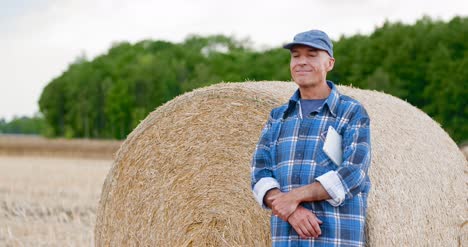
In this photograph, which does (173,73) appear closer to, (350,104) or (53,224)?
(53,224)

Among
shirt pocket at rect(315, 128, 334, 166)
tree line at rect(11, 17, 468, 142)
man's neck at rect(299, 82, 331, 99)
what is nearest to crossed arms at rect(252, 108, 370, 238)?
shirt pocket at rect(315, 128, 334, 166)

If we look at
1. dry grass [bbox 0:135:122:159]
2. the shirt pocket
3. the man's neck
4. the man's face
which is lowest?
dry grass [bbox 0:135:122:159]

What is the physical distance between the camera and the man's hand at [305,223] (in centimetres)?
382

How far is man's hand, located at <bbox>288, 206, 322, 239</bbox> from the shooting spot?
3824 mm

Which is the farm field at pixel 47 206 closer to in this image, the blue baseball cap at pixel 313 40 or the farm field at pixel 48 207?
the farm field at pixel 48 207

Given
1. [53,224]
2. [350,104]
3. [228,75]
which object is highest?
[228,75]

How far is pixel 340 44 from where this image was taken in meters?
43.0

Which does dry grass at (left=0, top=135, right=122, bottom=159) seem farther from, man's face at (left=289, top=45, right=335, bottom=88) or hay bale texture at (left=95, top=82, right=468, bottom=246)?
man's face at (left=289, top=45, right=335, bottom=88)

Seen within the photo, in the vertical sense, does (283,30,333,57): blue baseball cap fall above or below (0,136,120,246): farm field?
above

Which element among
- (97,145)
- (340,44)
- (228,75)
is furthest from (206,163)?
(228,75)

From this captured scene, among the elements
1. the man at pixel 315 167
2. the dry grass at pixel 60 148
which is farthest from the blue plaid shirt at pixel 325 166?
the dry grass at pixel 60 148

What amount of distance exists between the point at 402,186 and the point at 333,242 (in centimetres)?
126

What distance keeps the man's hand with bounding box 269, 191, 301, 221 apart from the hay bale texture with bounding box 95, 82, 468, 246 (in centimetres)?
99

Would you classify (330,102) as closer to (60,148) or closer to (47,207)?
(47,207)
